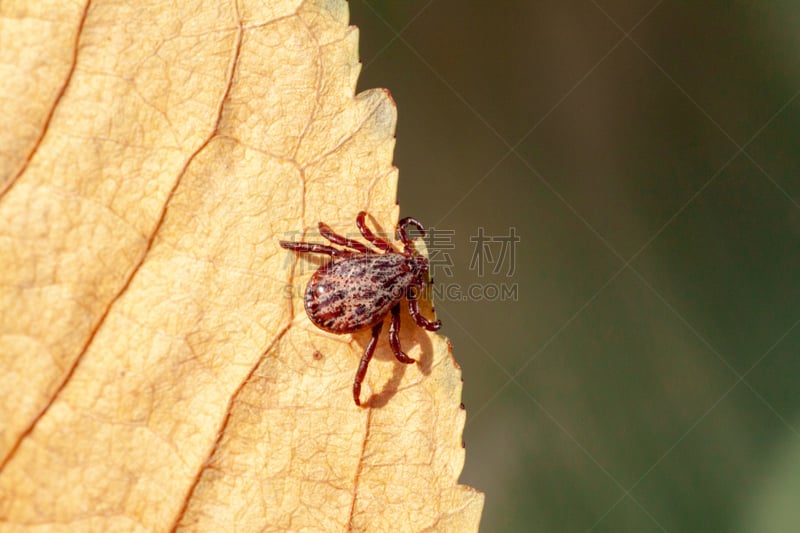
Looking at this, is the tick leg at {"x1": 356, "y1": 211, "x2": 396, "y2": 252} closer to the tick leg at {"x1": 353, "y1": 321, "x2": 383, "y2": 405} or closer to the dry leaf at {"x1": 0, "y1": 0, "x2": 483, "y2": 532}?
the dry leaf at {"x1": 0, "y1": 0, "x2": 483, "y2": 532}

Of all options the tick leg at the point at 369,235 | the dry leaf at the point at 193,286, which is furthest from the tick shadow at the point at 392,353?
the tick leg at the point at 369,235

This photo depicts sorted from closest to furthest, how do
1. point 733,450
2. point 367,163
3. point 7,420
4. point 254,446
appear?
1. point 7,420
2. point 254,446
3. point 367,163
4. point 733,450

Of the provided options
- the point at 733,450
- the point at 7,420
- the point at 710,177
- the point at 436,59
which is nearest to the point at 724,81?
the point at 710,177

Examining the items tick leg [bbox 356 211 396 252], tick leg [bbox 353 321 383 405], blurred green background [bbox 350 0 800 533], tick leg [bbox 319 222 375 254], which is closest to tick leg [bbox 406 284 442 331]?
tick leg [bbox 353 321 383 405]

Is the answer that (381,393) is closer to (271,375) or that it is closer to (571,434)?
(271,375)

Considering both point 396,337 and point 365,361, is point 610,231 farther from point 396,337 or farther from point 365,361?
point 365,361

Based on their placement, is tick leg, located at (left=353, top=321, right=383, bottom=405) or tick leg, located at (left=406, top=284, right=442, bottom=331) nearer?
tick leg, located at (left=353, top=321, right=383, bottom=405)

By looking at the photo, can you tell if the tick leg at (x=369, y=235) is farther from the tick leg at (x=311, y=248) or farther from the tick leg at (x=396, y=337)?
the tick leg at (x=396, y=337)
